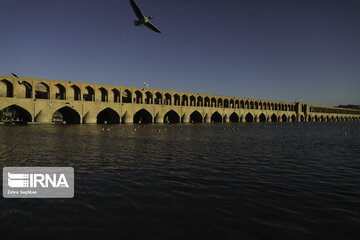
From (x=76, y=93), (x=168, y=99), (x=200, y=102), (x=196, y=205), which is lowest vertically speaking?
(x=196, y=205)

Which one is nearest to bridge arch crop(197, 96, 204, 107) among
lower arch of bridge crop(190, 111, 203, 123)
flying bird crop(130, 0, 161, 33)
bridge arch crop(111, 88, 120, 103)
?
lower arch of bridge crop(190, 111, 203, 123)

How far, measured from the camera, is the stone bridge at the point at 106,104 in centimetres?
3991

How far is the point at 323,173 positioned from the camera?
7.82m

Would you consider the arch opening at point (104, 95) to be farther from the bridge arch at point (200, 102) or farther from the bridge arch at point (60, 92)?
the bridge arch at point (200, 102)

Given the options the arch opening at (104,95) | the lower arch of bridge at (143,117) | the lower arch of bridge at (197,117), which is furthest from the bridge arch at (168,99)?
A: the arch opening at (104,95)


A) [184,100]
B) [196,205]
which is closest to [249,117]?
[184,100]

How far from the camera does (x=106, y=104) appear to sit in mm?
48250

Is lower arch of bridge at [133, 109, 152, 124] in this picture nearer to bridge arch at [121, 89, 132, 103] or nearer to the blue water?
bridge arch at [121, 89, 132, 103]

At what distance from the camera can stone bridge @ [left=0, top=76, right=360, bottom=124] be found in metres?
39.9

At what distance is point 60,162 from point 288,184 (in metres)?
7.55

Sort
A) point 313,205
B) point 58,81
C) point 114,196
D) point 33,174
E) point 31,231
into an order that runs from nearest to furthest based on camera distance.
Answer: point 31,231 → point 313,205 → point 114,196 → point 33,174 → point 58,81

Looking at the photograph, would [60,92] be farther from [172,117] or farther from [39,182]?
[39,182]

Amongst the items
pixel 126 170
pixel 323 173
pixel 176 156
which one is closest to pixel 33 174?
pixel 126 170

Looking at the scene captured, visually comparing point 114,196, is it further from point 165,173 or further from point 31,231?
point 165,173
